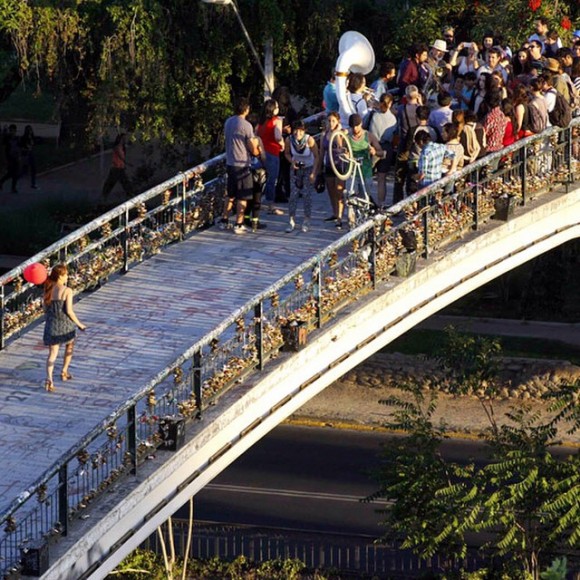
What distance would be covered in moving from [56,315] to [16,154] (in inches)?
836

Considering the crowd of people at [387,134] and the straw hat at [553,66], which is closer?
the crowd of people at [387,134]

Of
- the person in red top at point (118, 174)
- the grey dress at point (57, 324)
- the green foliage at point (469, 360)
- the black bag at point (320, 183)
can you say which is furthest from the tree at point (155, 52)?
the grey dress at point (57, 324)

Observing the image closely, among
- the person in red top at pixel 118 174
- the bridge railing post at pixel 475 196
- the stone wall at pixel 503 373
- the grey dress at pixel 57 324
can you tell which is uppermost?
the bridge railing post at pixel 475 196

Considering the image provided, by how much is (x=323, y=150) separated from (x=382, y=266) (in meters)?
2.12

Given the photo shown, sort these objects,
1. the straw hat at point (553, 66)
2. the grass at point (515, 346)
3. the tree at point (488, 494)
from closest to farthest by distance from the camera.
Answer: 1. the tree at point (488, 494)
2. the straw hat at point (553, 66)
3. the grass at point (515, 346)

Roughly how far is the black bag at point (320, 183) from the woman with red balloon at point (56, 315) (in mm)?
5182

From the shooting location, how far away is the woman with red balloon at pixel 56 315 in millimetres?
19438

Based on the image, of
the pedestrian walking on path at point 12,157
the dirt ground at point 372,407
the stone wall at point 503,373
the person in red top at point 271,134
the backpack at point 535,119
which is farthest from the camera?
the pedestrian walking on path at point 12,157

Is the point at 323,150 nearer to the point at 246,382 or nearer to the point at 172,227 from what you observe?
the point at 172,227

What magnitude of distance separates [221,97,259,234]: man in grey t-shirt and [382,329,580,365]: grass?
929 cm

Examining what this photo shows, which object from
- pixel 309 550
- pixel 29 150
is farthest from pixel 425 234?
pixel 29 150

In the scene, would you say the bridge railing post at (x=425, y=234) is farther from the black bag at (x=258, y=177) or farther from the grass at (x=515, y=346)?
the grass at (x=515, y=346)

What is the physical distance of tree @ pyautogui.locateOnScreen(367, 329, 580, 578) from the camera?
2128 cm

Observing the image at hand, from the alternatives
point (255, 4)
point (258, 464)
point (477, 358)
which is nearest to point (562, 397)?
point (477, 358)
